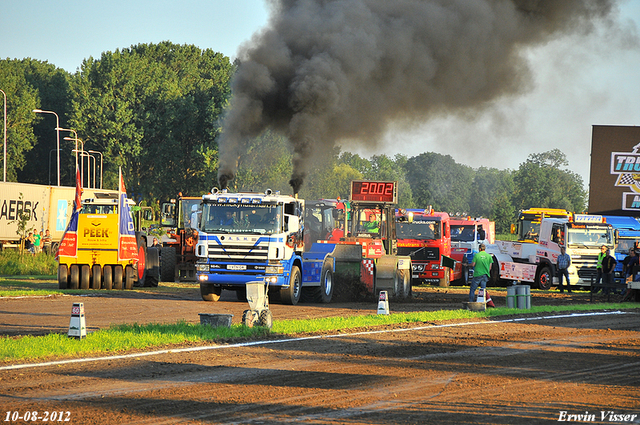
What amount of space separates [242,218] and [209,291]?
96.8 inches

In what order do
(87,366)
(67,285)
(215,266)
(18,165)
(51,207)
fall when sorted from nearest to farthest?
(87,366) → (215,266) → (67,285) → (51,207) → (18,165)

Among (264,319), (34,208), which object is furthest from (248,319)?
(34,208)

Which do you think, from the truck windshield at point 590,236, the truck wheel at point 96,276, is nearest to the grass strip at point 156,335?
the truck wheel at point 96,276

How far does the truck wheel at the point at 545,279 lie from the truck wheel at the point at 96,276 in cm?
1759

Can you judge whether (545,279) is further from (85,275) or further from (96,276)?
(85,275)

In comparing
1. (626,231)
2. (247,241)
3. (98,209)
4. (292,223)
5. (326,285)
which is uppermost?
(98,209)

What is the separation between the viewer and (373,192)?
80.7 feet

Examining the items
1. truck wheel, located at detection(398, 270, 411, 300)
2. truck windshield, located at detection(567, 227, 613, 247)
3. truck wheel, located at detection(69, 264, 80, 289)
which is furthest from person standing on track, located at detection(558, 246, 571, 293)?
truck wheel, located at detection(69, 264, 80, 289)

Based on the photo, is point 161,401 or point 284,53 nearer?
point 161,401

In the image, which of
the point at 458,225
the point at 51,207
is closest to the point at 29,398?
the point at 458,225

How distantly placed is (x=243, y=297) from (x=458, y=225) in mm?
14577

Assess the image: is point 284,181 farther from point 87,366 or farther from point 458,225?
point 87,366

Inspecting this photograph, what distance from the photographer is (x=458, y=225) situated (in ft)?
111

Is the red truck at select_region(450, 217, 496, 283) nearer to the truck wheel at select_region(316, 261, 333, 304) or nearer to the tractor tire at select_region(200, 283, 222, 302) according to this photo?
the truck wheel at select_region(316, 261, 333, 304)
